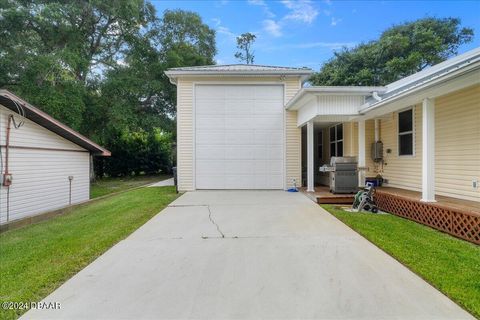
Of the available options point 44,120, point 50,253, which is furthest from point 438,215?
point 44,120

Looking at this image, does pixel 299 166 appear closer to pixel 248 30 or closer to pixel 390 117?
pixel 390 117

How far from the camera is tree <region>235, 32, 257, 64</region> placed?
28.1m

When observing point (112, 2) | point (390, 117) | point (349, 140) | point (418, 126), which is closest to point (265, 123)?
point (349, 140)

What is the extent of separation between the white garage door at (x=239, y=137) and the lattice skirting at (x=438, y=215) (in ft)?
13.7

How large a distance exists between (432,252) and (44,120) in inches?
419

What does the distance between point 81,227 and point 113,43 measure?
50.6 feet

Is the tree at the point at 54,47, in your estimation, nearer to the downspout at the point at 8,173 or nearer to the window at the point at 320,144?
the downspout at the point at 8,173

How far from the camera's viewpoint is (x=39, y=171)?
9273 millimetres

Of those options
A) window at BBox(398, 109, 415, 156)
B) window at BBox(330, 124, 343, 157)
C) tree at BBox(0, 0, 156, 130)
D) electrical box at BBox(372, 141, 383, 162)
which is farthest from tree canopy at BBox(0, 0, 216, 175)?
window at BBox(398, 109, 415, 156)

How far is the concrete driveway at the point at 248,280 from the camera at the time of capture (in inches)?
96.5

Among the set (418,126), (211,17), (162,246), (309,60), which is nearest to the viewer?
(162,246)

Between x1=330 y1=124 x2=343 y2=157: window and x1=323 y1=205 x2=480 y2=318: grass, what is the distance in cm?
479

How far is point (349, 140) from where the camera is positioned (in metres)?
9.49

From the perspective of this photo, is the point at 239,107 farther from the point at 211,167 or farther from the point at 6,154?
the point at 6,154
